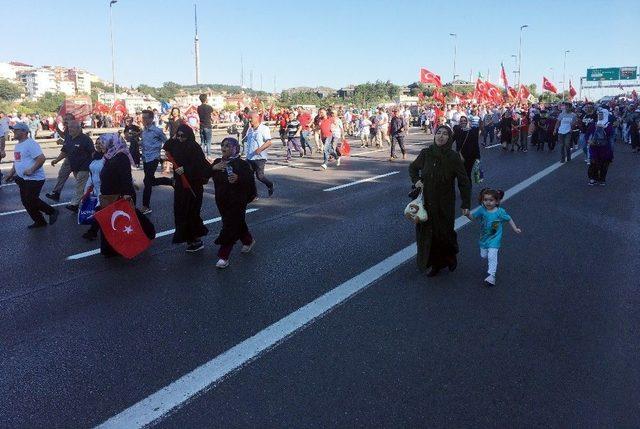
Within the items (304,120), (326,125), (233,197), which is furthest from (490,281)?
(304,120)

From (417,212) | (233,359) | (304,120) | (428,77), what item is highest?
(428,77)

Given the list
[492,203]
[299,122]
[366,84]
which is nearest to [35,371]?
[492,203]

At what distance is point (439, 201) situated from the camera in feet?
18.9

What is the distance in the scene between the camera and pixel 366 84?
5468 inches

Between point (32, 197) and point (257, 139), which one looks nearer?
point (32, 197)

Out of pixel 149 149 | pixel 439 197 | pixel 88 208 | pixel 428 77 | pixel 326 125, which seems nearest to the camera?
pixel 439 197

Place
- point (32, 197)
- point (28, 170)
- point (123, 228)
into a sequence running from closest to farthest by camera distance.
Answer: point (123, 228)
point (28, 170)
point (32, 197)

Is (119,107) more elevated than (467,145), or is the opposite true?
(119,107)

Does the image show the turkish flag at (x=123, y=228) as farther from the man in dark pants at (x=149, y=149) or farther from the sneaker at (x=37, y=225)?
the man in dark pants at (x=149, y=149)

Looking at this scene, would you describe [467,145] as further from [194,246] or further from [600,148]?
[194,246]

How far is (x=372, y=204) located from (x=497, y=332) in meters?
6.03

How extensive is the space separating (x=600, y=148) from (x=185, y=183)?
31.2 ft

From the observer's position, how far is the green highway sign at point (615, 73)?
89562 millimetres

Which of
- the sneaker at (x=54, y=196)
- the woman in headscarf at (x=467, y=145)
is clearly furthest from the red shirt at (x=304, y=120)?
the sneaker at (x=54, y=196)
